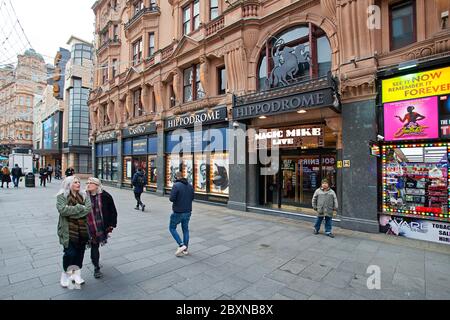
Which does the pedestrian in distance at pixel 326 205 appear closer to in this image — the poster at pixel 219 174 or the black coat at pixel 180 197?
the black coat at pixel 180 197

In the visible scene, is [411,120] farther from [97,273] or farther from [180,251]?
[97,273]

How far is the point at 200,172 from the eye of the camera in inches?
528

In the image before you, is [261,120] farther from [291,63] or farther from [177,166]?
[177,166]

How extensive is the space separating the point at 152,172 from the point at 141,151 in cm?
199

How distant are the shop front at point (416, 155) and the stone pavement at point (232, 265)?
0.62m

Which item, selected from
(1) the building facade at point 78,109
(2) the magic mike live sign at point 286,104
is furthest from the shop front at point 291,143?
(1) the building facade at point 78,109

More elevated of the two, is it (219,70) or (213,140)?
(219,70)

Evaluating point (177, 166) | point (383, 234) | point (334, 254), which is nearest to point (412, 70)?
point (383, 234)

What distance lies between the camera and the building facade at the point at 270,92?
7.52m

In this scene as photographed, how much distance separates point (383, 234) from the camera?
720cm

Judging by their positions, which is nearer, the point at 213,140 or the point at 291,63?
the point at 291,63

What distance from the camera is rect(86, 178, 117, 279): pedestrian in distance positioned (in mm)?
4055

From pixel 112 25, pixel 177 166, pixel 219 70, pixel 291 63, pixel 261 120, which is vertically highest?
pixel 112 25

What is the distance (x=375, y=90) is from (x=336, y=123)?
1.50 meters
